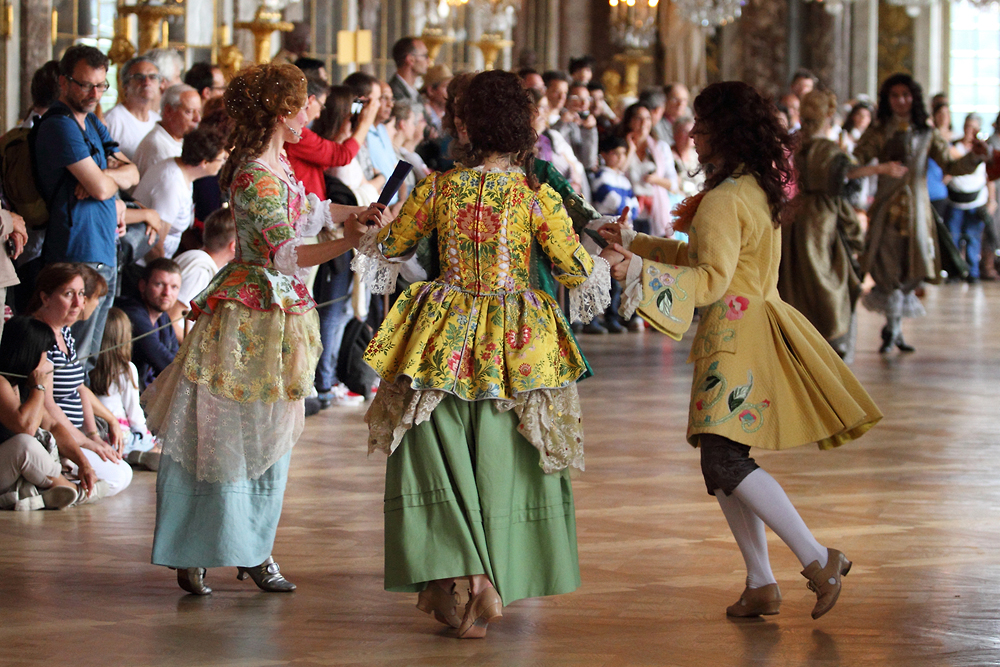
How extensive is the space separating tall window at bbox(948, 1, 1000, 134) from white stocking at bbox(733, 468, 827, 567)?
49.8 ft

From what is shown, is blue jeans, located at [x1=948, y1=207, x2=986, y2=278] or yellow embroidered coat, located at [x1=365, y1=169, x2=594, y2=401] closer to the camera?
yellow embroidered coat, located at [x1=365, y1=169, x2=594, y2=401]

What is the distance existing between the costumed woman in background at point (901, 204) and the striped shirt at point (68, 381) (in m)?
4.75

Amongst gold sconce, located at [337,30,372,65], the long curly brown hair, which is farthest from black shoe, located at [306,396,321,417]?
the long curly brown hair

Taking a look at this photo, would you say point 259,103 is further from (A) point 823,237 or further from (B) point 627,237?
(A) point 823,237

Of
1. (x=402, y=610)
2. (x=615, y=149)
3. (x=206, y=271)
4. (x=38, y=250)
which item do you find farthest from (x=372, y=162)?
(x=402, y=610)

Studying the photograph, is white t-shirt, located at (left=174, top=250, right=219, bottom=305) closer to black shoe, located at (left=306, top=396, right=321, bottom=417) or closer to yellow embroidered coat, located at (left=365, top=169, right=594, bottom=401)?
black shoe, located at (left=306, top=396, right=321, bottom=417)

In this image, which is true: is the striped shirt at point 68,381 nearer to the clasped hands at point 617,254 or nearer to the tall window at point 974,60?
the clasped hands at point 617,254

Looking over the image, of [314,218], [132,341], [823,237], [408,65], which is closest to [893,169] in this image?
[823,237]

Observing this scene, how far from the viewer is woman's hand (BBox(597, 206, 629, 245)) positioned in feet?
11.5

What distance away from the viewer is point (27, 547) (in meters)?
4.05

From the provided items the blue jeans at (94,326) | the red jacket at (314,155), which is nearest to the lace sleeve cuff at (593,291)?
the red jacket at (314,155)

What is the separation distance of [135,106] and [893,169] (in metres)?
4.11

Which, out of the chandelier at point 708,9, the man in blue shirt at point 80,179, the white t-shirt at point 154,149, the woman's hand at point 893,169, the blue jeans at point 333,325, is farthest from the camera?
the chandelier at point 708,9

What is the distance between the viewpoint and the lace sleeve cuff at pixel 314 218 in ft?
11.9
